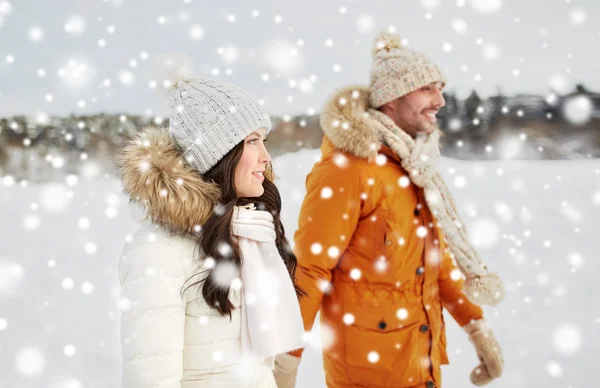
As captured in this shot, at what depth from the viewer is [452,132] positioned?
19.8 feet

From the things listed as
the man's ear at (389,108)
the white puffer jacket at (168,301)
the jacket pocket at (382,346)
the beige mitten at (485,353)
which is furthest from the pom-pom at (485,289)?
the white puffer jacket at (168,301)

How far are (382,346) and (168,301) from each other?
1113 mm

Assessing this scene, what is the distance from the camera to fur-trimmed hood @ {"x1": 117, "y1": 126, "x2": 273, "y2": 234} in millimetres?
1325

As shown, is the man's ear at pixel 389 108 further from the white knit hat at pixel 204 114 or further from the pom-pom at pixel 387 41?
the white knit hat at pixel 204 114

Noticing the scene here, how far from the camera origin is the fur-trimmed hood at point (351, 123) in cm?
213

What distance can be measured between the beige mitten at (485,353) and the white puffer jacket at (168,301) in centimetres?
122

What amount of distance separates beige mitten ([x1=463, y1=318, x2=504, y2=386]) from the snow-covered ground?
83cm

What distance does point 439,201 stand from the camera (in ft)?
7.24

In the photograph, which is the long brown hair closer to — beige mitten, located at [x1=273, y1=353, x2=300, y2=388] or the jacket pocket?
beige mitten, located at [x1=273, y1=353, x2=300, y2=388]

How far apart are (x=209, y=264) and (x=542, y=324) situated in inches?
124

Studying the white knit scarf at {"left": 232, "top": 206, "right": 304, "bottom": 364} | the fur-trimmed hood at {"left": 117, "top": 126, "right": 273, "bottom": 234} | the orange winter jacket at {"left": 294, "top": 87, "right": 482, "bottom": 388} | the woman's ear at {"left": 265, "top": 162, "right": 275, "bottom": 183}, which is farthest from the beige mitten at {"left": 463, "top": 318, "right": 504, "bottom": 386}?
the fur-trimmed hood at {"left": 117, "top": 126, "right": 273, "bottom": 234}

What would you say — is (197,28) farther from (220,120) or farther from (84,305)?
(220,120)

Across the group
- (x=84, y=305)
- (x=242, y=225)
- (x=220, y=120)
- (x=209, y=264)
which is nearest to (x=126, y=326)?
(x=209, y=264)

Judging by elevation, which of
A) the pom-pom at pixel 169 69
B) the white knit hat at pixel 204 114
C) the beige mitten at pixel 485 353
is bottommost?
the beige mitten at pixel 485 353
